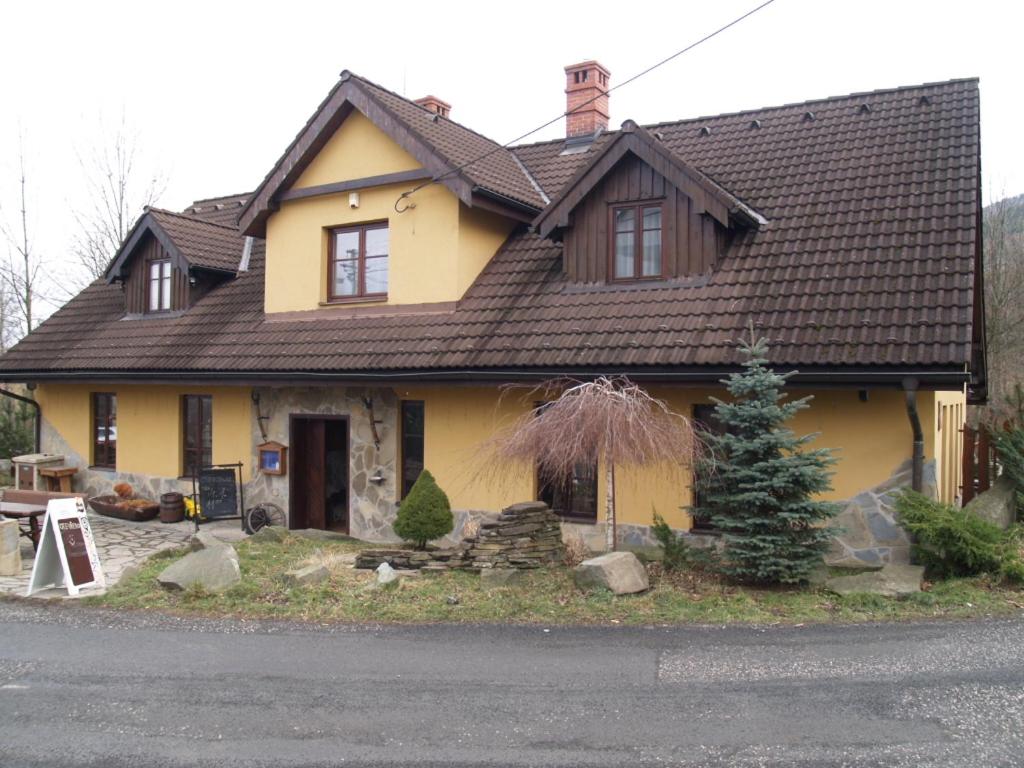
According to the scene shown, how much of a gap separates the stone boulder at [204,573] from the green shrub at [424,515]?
2.15 meters

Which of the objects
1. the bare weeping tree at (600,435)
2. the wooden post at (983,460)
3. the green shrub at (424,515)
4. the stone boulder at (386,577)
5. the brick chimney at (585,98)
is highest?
the brick chimney at (585,98)

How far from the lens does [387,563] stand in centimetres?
1002

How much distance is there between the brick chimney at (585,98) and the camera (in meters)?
16.6

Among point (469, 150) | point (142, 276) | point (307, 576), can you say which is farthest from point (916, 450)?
point (142, 276)

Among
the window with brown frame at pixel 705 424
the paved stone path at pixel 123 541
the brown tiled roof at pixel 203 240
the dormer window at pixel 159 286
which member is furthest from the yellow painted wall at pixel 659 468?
the dormer window at pixel 159 286

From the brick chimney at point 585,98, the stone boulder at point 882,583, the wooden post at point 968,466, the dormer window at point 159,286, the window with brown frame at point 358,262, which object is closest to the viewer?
the stone boulder at point 882,583

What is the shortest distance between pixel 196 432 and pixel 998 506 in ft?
43.0

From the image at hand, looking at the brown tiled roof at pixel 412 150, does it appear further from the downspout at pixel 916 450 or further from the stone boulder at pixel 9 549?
the downspout at pixel 916 450

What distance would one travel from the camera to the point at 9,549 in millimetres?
10883

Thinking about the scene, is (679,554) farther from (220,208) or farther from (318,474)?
(220,208)

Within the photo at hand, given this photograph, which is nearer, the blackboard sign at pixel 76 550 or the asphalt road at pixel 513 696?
the asphalt road at pixel 513 696

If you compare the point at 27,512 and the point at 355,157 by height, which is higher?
the point at 355,157

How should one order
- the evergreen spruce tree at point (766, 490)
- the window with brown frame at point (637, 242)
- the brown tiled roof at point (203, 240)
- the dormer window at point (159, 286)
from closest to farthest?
1. the evergreen spruce tree at point (766, 490)
2. the window with brown frame at point (637, 242)
3. the brown tiled roof at point (203, 240)
4. the dormer window at point (159, 286)

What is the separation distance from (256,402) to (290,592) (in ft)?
20.5
